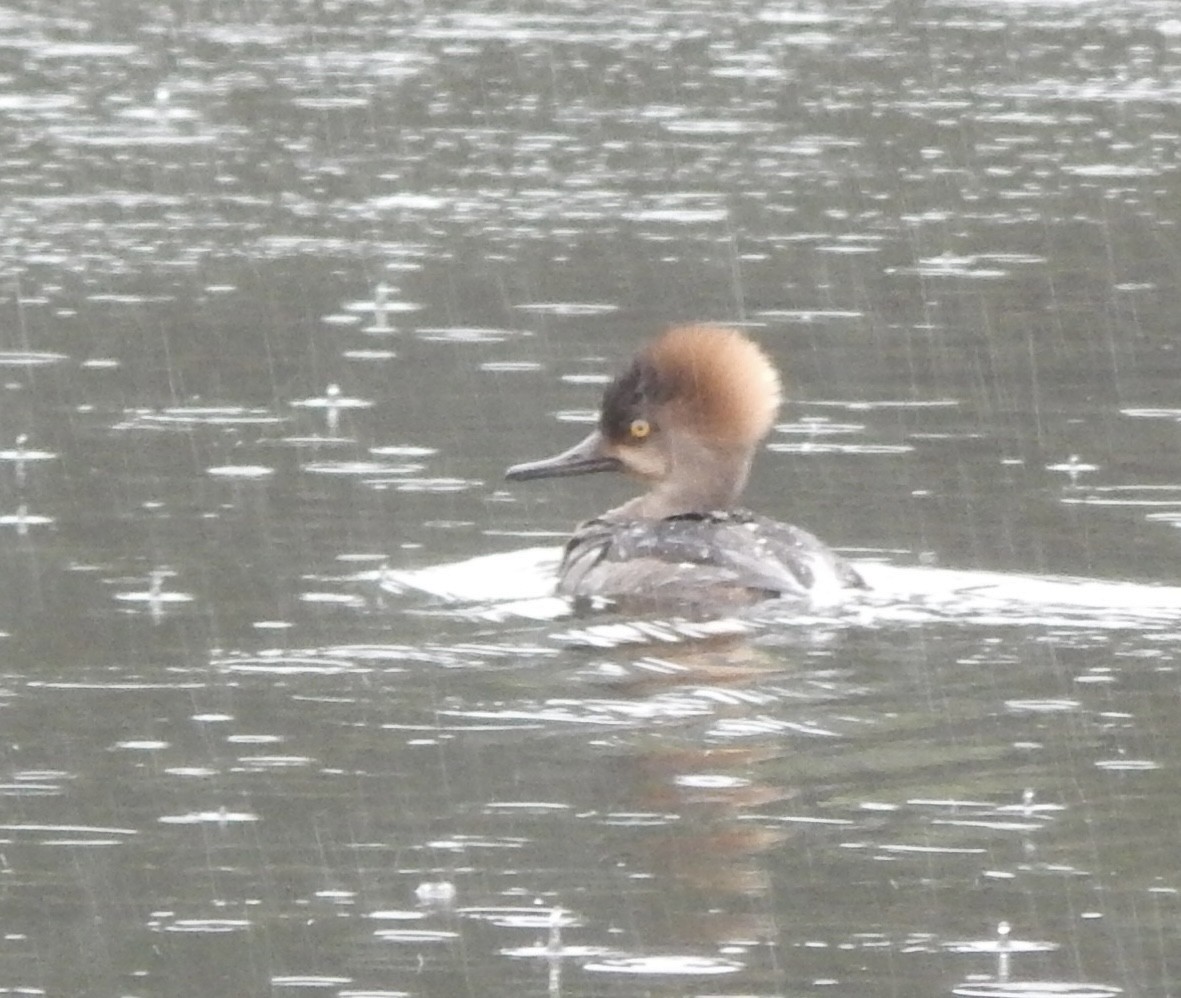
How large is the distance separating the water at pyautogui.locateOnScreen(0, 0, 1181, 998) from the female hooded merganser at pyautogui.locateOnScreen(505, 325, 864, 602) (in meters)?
0.33

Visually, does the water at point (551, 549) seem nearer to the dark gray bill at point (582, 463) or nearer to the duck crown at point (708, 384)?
the dark gray bill at point (582, 463)

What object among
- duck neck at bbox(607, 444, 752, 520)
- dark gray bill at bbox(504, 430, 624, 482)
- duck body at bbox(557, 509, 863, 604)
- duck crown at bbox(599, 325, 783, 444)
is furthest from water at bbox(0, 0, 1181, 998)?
duck crown at bbox(599, 325, 783, 444)

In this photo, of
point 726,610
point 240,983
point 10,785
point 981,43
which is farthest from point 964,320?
point 981,43

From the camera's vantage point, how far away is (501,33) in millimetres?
31250

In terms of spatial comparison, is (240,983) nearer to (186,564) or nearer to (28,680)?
(28,680)

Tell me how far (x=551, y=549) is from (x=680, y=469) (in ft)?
2.01

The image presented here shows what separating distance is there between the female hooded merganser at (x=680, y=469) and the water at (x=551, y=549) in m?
0.33

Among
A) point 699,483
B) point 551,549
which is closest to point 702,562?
point 699,483

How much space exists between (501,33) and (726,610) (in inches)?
822

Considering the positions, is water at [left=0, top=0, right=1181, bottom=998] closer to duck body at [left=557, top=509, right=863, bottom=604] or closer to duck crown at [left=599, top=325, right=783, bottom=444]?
duck body at [left=557, top=509, right=863, bottom=604]

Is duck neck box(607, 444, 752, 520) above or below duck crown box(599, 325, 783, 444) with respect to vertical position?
below

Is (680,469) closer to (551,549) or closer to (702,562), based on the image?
(551,549)

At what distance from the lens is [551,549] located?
12.4 meters

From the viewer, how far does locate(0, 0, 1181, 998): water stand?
7.50 m
